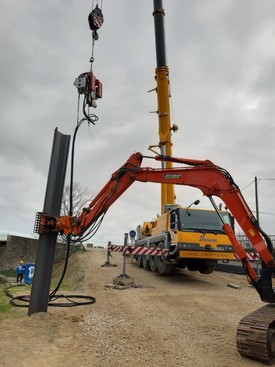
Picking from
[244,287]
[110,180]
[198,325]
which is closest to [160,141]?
[244,287]

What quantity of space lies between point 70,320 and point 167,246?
6470mm

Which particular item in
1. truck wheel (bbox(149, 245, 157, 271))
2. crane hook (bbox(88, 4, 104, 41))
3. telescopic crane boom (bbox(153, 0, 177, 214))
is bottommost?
truck wheel (bbox(149, 245, 157, 271))

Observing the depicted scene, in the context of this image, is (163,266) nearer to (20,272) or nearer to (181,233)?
(181,233)

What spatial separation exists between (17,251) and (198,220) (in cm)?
2895

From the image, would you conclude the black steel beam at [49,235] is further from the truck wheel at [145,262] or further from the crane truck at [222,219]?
the truck wheel at [145,262]

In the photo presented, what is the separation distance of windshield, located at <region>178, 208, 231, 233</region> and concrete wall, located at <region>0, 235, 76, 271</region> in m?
24.5

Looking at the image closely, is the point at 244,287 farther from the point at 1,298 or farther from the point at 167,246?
the point at 1,298

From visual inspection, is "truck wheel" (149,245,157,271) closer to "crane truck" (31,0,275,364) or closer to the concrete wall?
"crane truck" (31,0,275,364)

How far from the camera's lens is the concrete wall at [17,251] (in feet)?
117

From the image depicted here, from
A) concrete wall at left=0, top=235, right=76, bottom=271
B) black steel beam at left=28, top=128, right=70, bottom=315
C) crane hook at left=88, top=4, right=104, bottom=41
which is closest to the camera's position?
black steel beam at left=28, top=128, right=70, bottom=315

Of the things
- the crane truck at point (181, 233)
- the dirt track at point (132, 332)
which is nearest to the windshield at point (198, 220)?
the crane truck at point (181, 233)

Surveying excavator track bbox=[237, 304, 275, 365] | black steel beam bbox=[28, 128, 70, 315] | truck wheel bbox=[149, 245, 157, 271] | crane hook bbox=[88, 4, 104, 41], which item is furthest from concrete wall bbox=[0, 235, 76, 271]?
excavator track bbox=[237, 304, 275, 365]

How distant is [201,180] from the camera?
6.97 meters

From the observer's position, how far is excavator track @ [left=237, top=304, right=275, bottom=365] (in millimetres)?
4871
